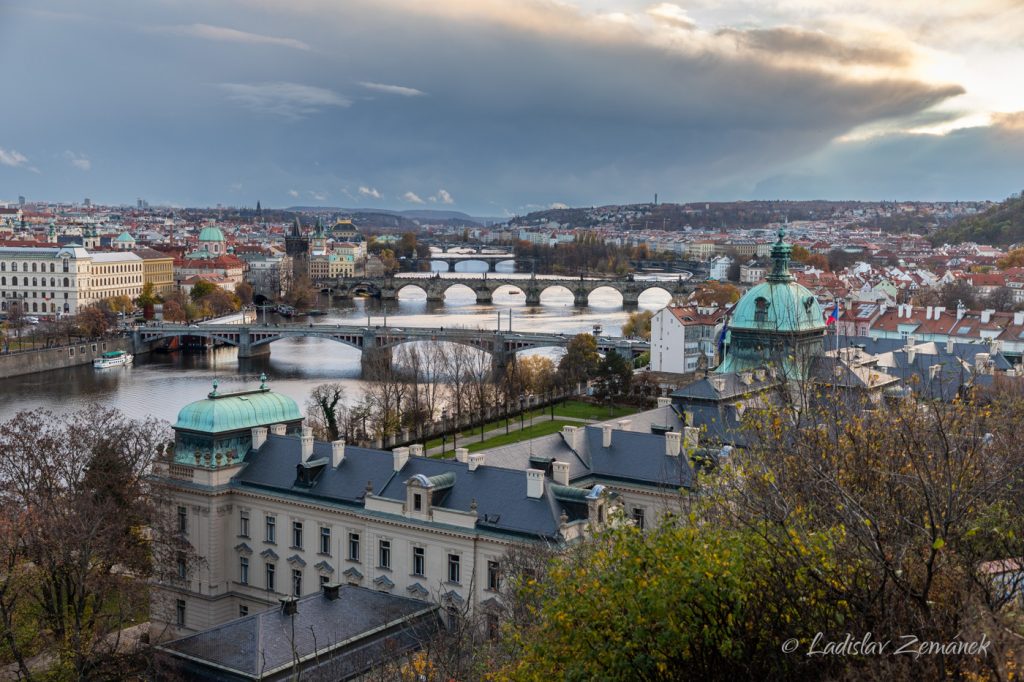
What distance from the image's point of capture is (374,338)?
73812mm

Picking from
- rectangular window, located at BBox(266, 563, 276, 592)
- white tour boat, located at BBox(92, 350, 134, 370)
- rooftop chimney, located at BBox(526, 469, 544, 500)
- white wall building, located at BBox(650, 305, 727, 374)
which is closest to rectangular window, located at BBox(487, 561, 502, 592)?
rooftop chimney, located at BBox(526, 469, 544, 500)

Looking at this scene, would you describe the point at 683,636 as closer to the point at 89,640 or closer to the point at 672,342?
the point at 89,640

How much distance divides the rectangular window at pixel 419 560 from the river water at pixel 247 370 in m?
20.6

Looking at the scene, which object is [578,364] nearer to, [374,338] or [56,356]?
[374,338]

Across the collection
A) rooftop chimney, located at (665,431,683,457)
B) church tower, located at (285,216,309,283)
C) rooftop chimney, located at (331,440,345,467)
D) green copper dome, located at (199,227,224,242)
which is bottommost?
rooftop chimney, located at (331,440,345,467)

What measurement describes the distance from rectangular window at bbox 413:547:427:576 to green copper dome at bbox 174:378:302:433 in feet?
20.5

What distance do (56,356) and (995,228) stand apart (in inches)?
4943

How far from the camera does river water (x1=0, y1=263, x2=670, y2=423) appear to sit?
185 ft

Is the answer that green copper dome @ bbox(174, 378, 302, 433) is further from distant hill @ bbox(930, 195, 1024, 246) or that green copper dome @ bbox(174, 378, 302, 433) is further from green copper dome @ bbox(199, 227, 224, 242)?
green copper dome @ bbox(199, 227, 224, 242)

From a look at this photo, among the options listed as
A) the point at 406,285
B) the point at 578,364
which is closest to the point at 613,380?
the point at 578,364

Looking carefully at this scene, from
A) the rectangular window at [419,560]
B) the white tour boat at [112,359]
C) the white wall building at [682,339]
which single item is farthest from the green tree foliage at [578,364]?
the rectangular window at [419,560]

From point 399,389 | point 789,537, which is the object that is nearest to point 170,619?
point 789,537

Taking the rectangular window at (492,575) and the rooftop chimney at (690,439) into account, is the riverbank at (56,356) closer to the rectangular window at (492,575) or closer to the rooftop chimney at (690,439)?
the rectangular window at (492,575)

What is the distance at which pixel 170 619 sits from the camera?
25.7 metres
